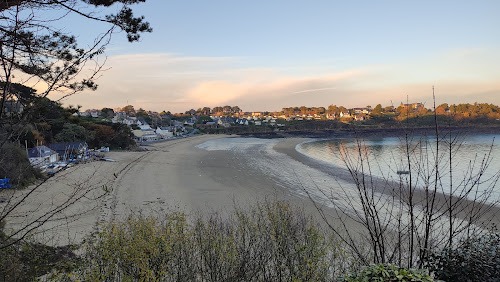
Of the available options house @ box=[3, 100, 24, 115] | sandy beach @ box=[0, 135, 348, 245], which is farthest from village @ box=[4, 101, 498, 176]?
sandy beach @ box=[0, 135, 348, 245]

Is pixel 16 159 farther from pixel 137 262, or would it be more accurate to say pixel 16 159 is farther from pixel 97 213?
pixel 137 262

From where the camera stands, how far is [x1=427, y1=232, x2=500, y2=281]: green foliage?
13.3ft

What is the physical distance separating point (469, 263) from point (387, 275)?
1.84 metres

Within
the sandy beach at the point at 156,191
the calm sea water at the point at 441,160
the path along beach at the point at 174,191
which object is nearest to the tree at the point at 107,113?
the path along beach at the point at 174,191

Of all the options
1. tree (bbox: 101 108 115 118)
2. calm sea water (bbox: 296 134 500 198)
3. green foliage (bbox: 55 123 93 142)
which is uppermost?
tree (bbox: 101 108 115 118)

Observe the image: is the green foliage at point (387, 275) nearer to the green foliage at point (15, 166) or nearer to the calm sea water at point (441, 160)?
the calm sea water at point (441, 160)

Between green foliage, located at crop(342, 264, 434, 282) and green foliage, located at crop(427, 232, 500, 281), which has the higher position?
green foliage, located at crop(342, 264, 434, 282)

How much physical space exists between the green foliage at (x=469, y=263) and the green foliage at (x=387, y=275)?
1.29m

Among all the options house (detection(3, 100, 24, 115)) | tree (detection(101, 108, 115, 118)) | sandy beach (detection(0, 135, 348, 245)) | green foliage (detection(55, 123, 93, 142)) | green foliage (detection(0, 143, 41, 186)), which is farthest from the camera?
tree (detection(101, 108, 115, 118))

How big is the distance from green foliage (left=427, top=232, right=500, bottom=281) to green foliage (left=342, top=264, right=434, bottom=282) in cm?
129

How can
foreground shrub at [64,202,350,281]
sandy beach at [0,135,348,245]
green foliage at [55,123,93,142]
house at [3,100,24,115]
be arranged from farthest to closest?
1. green foliage at [55,123,93,142]
2. sandy beach at [0,135,348,245]
3. foreground shrub at [64,202,350,281]
4. house at [3,100,24,115]

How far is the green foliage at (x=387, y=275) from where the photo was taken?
10.4 ft

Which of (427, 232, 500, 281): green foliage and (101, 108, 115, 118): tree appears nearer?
(427, 232, 500, 281): green foliage

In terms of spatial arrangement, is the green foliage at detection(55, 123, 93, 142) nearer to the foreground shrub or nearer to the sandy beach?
the sandy beach
